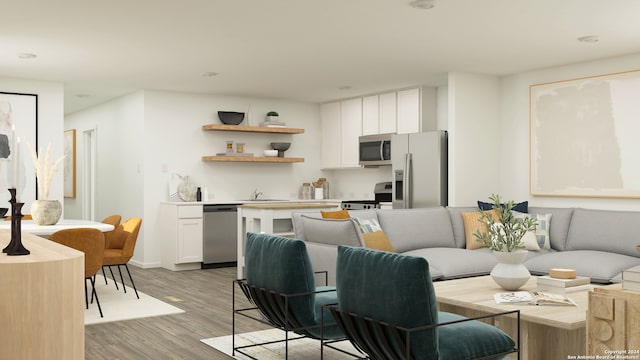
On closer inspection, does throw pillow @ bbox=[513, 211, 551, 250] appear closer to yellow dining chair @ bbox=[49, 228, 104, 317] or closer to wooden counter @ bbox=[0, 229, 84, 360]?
yellow dining chair @ bbox=[49, 228, 104, 317]

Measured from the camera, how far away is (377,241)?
5551 millimetres

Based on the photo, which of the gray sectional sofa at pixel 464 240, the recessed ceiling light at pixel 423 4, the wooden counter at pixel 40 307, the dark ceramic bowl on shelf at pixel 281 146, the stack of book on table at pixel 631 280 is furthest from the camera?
the dark ceramic bowl on shelf at pixel 281 146

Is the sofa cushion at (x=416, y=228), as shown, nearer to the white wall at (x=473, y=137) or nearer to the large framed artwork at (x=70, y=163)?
the white wall at (x=473, y=137)

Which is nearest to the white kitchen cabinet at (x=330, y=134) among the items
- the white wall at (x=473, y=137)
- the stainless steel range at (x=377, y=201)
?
the stainless steel range at (x=377, y=201)

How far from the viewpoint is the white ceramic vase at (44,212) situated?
18.2 ft

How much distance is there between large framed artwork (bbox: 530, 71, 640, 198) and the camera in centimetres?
625

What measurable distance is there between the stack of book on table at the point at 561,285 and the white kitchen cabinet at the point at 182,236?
203 inches

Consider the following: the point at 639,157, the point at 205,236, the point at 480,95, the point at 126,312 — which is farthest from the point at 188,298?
the point at 639,157

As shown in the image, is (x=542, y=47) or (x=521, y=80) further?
(x=521, y=80)

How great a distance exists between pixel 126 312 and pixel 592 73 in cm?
508

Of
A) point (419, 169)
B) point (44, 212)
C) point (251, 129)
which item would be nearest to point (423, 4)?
point (419, 169)

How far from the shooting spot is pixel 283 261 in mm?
3514

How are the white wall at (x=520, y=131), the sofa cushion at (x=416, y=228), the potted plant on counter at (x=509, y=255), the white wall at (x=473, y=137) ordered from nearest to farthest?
the potted plant on counter at (x=509, y=255) → the sofa cushion at (x=416, y=228) → the white wall at (x=520, y=131) → the white wall at (x=473, y=137)

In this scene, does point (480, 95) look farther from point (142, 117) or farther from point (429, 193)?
point (142, 117)
